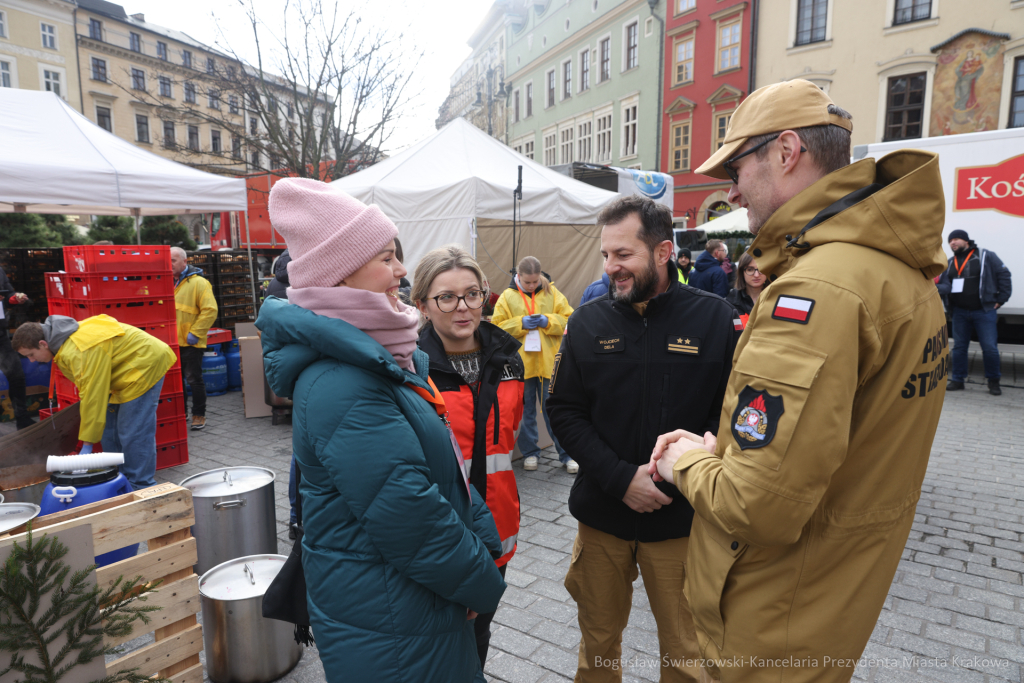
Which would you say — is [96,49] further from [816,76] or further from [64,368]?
[64,368]

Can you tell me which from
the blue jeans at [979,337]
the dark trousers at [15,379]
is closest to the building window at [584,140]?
the blue jeans at [979,337]

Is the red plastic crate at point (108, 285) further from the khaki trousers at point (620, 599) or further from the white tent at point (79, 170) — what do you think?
the khaki trousers at point (620, 599)

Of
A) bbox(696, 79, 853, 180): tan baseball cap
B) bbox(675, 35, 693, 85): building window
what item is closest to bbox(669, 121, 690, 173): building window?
bbox(675, 35, 693, 85): building window

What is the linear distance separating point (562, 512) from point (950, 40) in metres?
22.8

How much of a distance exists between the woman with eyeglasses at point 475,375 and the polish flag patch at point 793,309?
1428mm

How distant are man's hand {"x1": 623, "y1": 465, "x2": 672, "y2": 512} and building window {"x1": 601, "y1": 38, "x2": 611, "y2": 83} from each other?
33822 millimetres

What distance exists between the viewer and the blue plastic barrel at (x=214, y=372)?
8961 millimetres

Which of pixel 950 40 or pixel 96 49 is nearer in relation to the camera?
pixel 950 40

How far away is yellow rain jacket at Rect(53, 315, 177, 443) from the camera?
4.25 metres

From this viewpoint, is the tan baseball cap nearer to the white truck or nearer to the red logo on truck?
the white truck

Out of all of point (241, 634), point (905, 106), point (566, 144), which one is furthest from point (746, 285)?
point (566, 144)

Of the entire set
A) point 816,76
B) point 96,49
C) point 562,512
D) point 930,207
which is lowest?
point 562,512

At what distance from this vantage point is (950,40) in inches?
749

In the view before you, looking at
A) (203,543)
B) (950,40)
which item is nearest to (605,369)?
(203,543)
